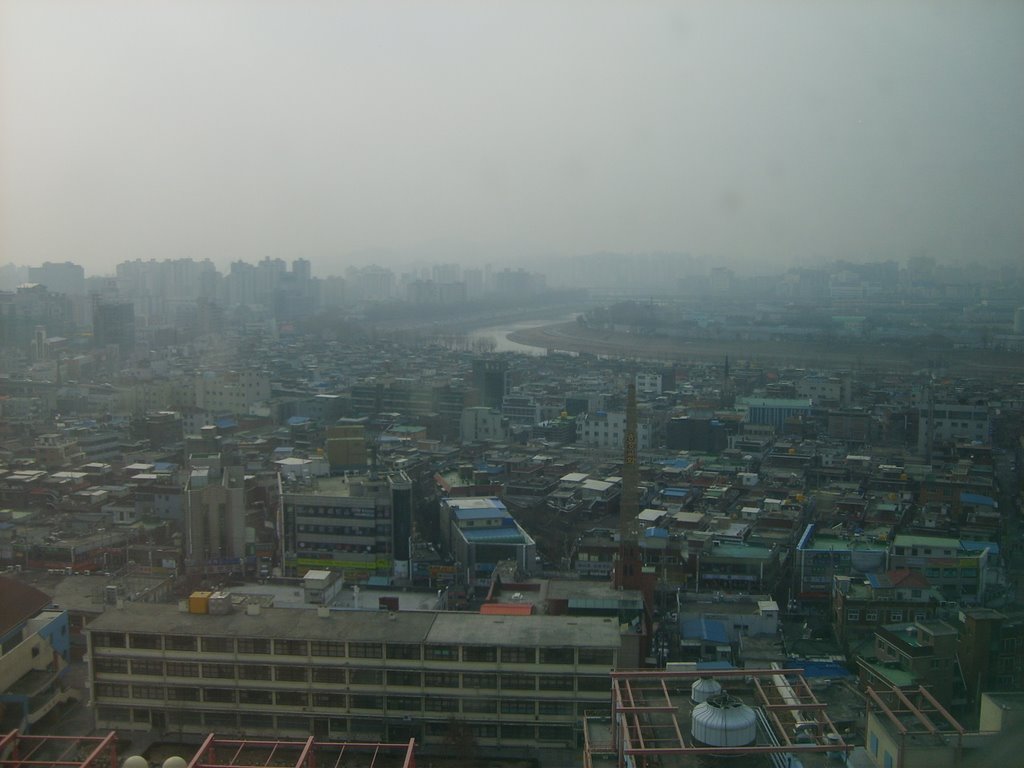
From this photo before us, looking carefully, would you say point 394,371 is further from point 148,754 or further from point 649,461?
point 148,754

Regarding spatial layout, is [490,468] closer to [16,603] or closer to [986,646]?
[16,603]

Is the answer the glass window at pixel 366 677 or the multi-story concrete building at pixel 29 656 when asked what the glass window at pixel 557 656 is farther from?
the multi-story concrete building at pixel 29 656

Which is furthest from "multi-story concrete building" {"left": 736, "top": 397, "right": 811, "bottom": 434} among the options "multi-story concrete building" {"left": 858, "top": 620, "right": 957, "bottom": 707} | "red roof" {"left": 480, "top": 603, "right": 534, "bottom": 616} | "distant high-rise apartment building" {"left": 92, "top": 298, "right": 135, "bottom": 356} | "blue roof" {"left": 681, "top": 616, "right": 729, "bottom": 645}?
"distant high-rise apartment building" {"left": 92, "top": 298, "right": 135, "bottom": 356}

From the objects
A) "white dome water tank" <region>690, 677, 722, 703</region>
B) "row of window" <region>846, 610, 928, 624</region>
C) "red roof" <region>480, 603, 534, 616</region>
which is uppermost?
"white dome water tank" <region>690, 677, 722, 703</region>

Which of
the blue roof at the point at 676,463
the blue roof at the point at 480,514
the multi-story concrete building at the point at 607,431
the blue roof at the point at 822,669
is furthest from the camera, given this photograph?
the multi-story concrete building at the point at 607,431

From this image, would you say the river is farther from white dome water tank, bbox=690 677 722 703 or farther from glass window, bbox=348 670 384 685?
white dome water tank, bbox=690 677 722 703

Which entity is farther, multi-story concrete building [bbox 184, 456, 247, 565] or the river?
the river

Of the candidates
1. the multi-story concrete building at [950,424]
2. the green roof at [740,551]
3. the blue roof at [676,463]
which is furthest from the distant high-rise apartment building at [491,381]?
the green roof at [740,551]
